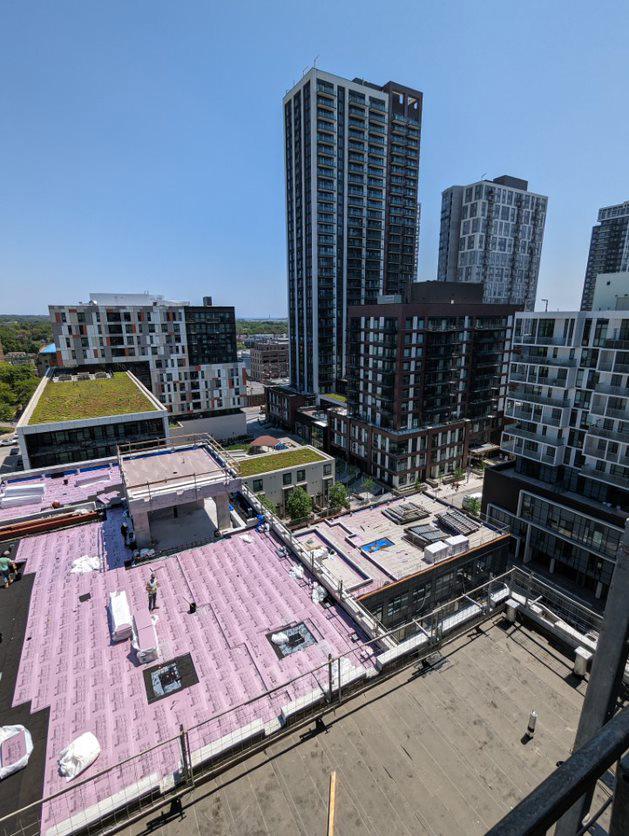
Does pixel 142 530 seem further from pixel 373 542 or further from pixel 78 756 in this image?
pixel 373 542

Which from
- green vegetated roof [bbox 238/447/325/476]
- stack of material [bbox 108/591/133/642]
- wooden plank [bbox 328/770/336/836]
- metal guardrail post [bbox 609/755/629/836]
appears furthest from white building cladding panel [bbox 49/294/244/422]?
metal guardrail post [bbox 609/755/629/836]

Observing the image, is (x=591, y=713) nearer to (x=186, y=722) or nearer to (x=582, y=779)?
(x=582, y=779)

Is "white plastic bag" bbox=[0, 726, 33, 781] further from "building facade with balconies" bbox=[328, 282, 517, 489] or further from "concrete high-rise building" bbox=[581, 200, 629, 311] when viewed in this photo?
"concrete high-rise building" bbox=[581, 200, 629, 311]

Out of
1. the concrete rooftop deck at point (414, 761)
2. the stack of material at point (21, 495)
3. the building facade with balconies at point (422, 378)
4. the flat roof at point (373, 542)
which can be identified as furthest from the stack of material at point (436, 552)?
the building facade with balconies at point (422, 378)

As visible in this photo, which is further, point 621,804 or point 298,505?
point 298,505

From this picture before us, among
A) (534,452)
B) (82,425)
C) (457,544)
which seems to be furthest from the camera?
(534,452)

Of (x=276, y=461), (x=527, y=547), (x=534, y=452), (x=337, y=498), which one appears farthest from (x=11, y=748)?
(x=534, y=452)

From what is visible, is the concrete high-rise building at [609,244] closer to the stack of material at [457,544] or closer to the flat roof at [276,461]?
the flat roof at [276,461]

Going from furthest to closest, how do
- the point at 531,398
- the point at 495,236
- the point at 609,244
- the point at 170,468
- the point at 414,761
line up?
the point at 609,244 < the point at 495,236 < the point at 531,398 < the point at 170,468 < the point at 414,761
